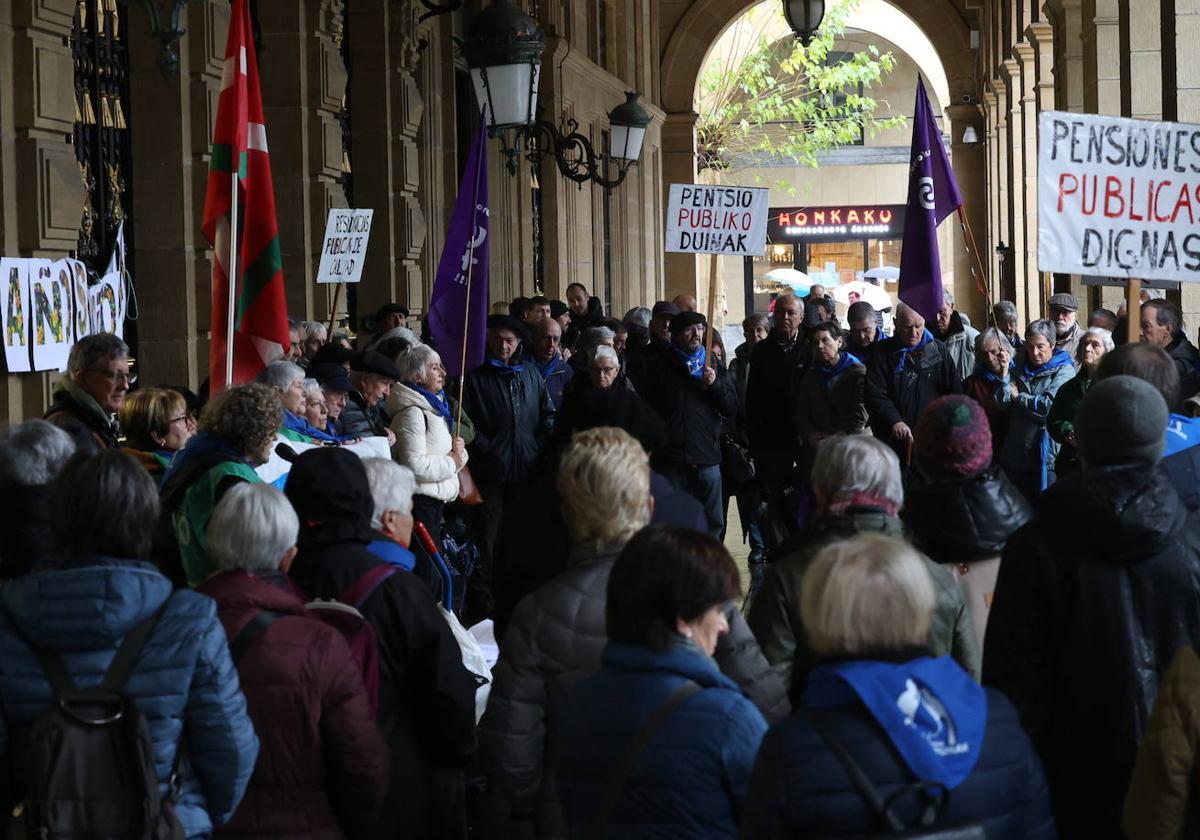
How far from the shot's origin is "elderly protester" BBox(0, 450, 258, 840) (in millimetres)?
3670

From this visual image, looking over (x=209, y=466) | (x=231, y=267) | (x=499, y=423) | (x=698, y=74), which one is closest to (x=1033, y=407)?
(x=499, y=423)

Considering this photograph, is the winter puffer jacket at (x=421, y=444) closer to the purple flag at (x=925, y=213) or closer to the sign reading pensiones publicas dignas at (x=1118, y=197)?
the sign reading pensiones publicas dignas at (x=1118, y=197)

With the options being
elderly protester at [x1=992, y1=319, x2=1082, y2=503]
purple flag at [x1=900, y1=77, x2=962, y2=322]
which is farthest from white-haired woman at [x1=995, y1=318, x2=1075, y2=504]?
purple flag at [x1=900, y1=77, x2=962, y2=322]

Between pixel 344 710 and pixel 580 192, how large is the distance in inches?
806

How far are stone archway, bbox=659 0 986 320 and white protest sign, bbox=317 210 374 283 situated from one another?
22.4m

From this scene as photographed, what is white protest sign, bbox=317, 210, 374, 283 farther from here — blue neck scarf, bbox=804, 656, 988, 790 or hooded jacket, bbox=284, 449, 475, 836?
blue neck scarf, bbox=804, 656, 988, 790

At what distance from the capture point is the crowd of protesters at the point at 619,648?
3.03 metres

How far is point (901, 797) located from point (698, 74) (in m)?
33.4

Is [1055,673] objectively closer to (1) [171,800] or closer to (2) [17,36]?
(1) [171,800]

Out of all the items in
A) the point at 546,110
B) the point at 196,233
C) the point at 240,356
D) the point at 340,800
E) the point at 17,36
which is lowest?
the point at 340,800

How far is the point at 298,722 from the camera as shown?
155 inches

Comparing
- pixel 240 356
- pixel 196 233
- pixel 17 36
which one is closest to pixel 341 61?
pixel 196 233

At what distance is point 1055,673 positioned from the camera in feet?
13.8

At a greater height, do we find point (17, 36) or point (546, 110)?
point (546, 110)
